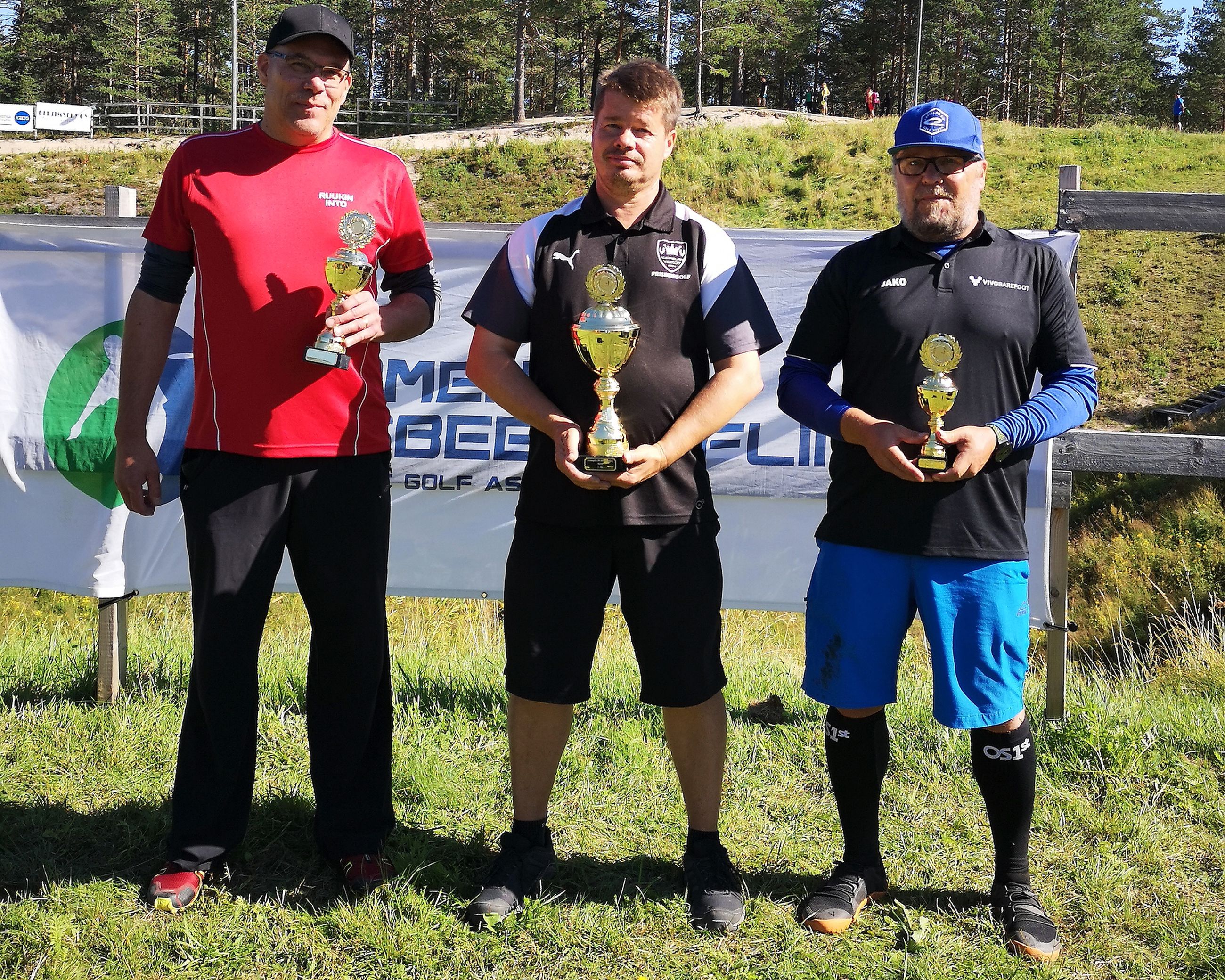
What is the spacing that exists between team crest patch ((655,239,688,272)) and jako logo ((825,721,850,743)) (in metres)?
1.40

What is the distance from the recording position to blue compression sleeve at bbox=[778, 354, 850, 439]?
3039 mm

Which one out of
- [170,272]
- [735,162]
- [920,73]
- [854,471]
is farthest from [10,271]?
[920,73]

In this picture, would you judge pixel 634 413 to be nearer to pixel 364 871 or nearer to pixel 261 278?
pixel 261 278

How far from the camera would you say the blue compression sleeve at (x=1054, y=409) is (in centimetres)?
290

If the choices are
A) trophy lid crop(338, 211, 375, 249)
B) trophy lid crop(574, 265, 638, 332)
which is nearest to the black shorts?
trophy lid crop(574, 265, 638, 332)

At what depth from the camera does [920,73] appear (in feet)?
201

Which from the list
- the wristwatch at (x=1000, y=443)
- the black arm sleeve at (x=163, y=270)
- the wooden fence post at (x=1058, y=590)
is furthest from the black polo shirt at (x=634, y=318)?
the wooden fence post at (x=1058, y=590)

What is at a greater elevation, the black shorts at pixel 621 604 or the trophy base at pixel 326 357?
the trophy base at pixel 326 357

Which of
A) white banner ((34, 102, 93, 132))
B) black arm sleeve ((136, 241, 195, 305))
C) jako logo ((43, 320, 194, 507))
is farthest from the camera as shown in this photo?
white banner ((34, 102, 93, 132))

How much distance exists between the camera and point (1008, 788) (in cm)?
306

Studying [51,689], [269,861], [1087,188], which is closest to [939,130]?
[269,861]

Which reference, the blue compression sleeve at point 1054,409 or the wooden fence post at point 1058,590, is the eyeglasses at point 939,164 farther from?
the wooden fence post at point 1058,590

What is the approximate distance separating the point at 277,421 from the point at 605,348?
3.21ft

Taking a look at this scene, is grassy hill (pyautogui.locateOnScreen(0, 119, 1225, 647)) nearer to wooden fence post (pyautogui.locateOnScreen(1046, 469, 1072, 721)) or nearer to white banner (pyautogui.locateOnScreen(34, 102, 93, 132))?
wooden fence post (pyautogui.locateOnScreen(1046, 469, 1072, 721))
